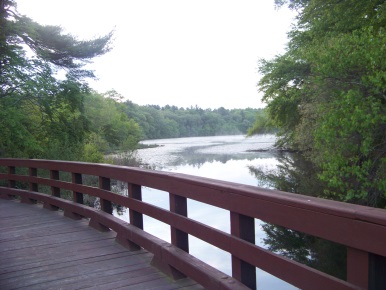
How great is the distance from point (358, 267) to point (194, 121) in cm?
11251

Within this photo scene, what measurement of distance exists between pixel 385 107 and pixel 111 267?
9.45m

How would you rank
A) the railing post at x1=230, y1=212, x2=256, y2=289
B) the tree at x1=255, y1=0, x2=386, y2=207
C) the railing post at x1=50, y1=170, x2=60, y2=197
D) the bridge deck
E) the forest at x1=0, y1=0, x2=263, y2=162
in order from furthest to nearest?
the forest at x1=0, y1=0, x2=263, y2=162 → the tree at x1=255, y1=0, x2=386, y2=207 → the railing post at x1=50, y1=170, x2=60, y2=197 → the bridge deck → the railing post at x1=230, y1=212, x2=256, y2=289

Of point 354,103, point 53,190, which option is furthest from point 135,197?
point 354,103

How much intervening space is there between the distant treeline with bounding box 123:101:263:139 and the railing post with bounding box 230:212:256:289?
8702 centimetres

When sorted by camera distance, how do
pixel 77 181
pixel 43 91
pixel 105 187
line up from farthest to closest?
pixel 43 91 < pixel 77 181 < pixel 105 187

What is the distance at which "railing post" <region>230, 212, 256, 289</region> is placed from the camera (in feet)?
8.70

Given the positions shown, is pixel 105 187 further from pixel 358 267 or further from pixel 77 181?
pixel 358 267

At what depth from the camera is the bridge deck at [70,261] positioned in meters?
3.39

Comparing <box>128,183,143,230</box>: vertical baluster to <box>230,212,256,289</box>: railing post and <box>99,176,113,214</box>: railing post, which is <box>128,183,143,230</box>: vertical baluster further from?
<box>230,212,256,289</box>: railing post

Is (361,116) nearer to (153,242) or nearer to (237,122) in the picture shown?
(153,242)

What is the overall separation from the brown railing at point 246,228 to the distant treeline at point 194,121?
281 feet

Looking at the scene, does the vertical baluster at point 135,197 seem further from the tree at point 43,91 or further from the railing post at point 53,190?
the tree at point 43,91

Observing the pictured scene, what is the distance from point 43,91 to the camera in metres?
16.8

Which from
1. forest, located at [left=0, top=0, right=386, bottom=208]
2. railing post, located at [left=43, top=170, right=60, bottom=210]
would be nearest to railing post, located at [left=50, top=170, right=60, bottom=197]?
railing post, located at [left=43, top=170, right=60, bottom=210]
